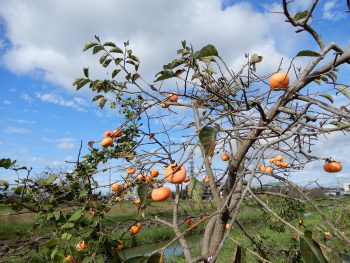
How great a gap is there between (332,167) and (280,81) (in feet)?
2.28

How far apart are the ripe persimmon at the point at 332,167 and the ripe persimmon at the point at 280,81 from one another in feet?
2.15

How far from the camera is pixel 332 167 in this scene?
73.2 inches

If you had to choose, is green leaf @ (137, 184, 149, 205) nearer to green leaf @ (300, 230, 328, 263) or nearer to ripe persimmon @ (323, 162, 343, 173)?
green leaf @ (300, 230, 328, 263)

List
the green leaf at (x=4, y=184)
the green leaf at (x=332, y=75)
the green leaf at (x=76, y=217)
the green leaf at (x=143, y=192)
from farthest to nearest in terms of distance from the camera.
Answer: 1. the green leaf at (x=4, y=184)
2. the green leaf at (x=76, y=217)
3. the green leaf at (x=332, y=75)
4. the green leaf at (x=143, y=192)

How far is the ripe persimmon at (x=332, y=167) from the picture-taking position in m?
1.84

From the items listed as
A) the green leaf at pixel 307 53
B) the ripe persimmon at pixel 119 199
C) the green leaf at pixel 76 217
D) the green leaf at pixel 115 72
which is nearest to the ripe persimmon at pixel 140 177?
the ripe persimmon at pixel 119 199

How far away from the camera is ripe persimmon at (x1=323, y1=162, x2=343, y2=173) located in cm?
184

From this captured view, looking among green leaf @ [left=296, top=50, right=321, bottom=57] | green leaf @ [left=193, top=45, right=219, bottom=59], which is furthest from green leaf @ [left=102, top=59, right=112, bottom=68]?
green leaf @ [left=296, top=50, right=321, bottom=57]

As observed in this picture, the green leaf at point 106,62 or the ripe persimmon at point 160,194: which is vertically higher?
the green leaf at point 106,62

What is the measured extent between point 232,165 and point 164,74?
500mm

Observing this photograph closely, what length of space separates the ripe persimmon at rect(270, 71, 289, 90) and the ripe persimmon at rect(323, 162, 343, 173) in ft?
2.15

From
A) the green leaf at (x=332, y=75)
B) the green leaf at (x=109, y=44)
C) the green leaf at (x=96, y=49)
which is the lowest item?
the green leaf at (x=332, y=75)

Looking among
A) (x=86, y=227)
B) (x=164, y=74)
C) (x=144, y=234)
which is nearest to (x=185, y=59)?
(x=164, y=74)

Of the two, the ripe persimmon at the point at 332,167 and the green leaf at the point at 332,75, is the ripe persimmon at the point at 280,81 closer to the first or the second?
the green leaf at the point at 332,75
